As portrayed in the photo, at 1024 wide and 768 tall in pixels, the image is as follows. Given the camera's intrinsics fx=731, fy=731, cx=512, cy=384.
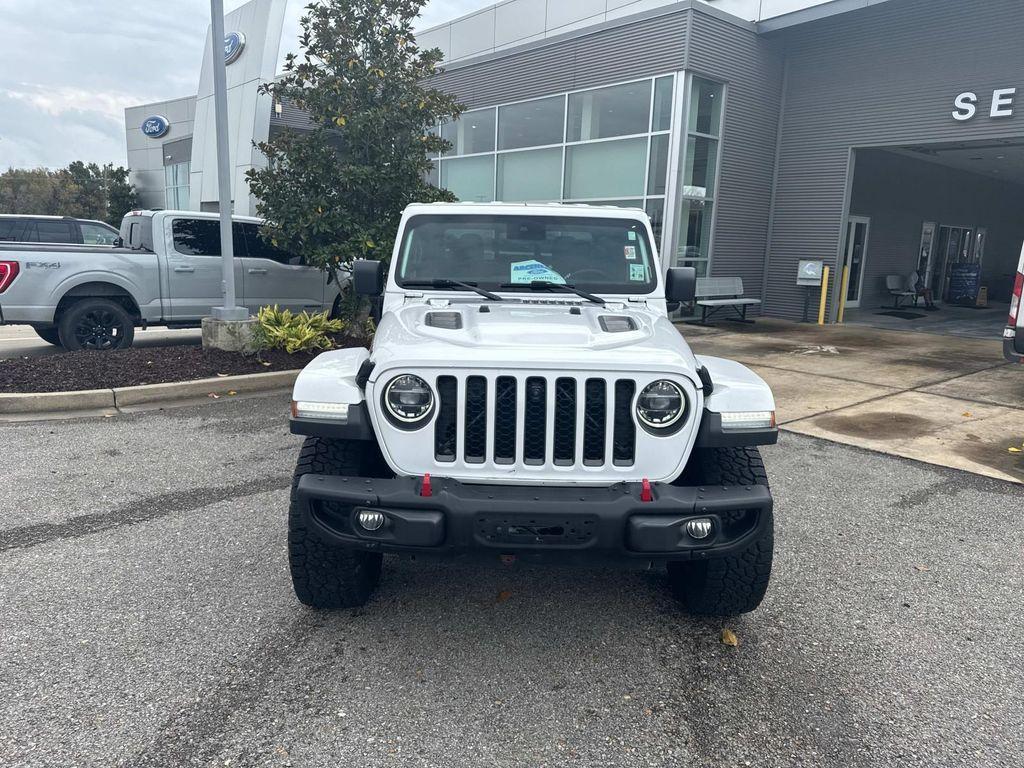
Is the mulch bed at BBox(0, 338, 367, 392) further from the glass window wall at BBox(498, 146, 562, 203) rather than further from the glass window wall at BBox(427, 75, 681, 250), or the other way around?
the glass window wall at BBox(498, 146, 562, 203)

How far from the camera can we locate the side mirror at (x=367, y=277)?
4.19 metres

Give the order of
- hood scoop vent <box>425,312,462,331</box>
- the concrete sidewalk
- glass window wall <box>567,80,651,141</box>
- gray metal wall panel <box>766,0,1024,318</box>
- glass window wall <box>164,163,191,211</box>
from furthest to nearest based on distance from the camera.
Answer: glass window wall <box>164,163,191,211</box>
glass window wall <box>567,80,651,141</box>
gray metal wall panel <box>766,0,1024,318</box>
the concrete sidewalk
hood scoop vent <box>425,312,462,331</box>

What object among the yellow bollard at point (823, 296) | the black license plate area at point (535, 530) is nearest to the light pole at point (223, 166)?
the black license plate area at point (535, 530)

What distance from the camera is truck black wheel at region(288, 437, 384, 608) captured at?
2.96 meters

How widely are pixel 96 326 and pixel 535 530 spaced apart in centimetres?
823

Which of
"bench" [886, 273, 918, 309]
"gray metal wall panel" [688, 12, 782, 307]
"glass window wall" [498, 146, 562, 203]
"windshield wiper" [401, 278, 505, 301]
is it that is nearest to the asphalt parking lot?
"windshield wiper" [401, 278, 505, 301]

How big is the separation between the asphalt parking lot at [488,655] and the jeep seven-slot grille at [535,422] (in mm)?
725

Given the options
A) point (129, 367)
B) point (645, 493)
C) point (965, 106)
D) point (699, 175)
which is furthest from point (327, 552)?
point (965, 106)

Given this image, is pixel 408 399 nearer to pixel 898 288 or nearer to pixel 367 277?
pixel 367 277

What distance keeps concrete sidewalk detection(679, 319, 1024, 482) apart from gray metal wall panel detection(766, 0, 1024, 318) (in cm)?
277

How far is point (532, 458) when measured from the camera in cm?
281

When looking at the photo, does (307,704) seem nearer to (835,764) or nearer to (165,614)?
(165,614)

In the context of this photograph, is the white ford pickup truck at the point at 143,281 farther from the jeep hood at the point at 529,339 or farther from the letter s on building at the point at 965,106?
the letter s on building at the point at 965,106

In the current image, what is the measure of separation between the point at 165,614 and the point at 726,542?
2.44 m
